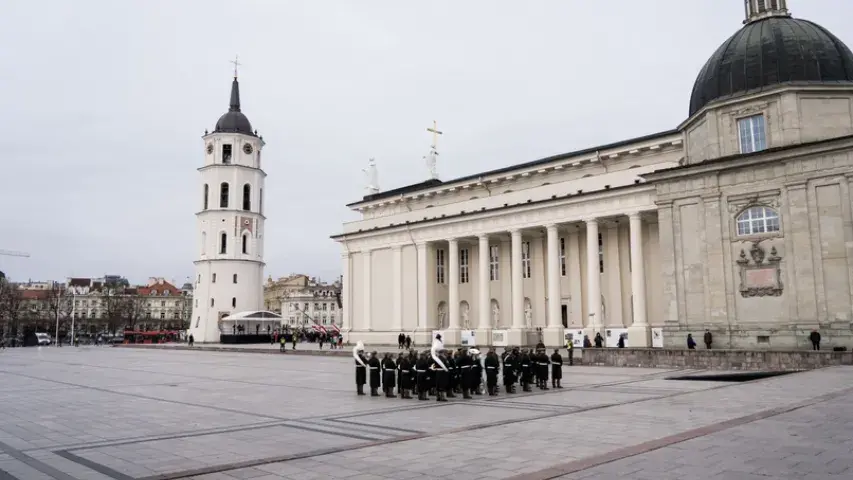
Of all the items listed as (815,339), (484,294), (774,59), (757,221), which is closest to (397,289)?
(484,294)

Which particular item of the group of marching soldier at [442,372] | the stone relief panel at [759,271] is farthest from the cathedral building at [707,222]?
the group of marching soldier at [442,372]

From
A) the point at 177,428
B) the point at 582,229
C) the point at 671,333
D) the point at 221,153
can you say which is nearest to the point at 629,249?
the point at 582,229

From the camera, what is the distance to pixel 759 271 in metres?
29.3

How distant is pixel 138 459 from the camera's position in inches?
369

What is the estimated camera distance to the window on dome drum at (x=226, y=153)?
264ft

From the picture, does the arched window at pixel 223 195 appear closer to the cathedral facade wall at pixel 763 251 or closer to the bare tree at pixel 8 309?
the bare tree at pixel 8 309

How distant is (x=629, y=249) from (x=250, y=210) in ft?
170

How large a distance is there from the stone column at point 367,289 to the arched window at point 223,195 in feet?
97.1

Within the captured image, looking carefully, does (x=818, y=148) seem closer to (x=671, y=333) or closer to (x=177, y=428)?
(x=671, y=333)

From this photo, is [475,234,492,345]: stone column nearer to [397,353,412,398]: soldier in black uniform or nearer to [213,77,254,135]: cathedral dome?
[397,353,412,398]: soldier in black uniform

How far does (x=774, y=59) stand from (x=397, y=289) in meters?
32.3

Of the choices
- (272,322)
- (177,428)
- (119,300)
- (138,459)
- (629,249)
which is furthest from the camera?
(119,300)

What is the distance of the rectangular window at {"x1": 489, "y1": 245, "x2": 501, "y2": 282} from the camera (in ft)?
168

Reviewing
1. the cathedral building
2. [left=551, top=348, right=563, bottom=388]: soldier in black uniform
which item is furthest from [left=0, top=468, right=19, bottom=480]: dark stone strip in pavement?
the cathedral building
